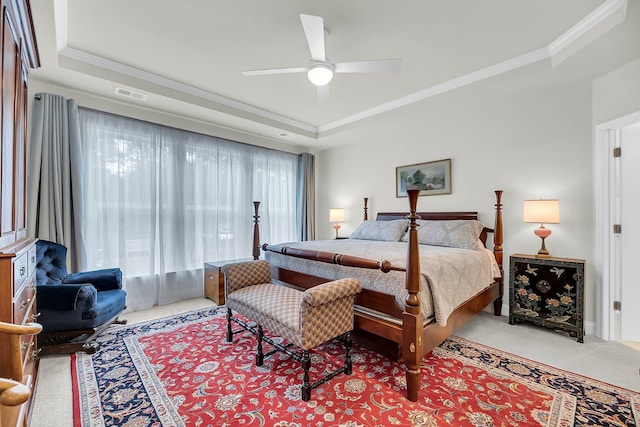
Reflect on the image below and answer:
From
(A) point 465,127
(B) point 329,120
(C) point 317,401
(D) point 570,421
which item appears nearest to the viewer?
(D) point 570,421

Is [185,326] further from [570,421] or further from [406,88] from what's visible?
[406,88]

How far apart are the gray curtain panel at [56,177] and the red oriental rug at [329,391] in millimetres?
1319

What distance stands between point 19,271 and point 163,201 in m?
2.44

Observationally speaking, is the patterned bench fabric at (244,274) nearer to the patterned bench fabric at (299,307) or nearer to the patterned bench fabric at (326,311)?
the patterned bench fabric at (299,307)

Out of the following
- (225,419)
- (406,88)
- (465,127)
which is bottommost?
(225,419)

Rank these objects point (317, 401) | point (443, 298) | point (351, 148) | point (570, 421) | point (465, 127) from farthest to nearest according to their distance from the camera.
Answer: point (351, 148), point (465, 127), point (443, 298), point (317, 401), point (570, 421)

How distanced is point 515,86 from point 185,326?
4477 millimetres

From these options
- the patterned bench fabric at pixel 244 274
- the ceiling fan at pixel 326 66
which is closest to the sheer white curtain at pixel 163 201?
the patterned bench fabric at pixel 244 274

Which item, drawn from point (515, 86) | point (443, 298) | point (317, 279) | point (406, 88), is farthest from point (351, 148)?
point (443, 298)

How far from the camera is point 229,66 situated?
2984 mm

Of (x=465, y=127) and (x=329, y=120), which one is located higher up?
(x=329, y=120)

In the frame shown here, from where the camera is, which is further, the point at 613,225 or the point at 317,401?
the point at 613,225

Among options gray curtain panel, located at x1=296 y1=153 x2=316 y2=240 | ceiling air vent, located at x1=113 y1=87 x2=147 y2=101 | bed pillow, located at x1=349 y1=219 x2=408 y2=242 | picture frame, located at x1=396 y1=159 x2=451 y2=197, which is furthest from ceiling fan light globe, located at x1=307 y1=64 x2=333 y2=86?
gray curtain panel, located at x1=296 y1=153 x2=316 y2=240

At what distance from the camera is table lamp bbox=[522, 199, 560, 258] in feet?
9.57
